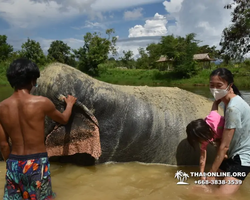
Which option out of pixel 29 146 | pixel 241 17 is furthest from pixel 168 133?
pixel 241 17

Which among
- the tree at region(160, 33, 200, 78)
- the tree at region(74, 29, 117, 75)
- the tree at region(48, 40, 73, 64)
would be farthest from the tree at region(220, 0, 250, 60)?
the tree at region(48, 40, 73, 64)

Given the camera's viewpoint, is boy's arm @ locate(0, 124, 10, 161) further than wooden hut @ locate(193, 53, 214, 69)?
No

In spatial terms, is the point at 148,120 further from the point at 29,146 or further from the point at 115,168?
the point at 29,146

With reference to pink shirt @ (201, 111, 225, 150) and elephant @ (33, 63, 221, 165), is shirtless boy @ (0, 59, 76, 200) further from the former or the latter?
pink shirt @ (201, 111, 225, 150)

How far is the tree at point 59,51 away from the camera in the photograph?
175 ft

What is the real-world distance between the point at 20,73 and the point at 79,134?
1.43 metres

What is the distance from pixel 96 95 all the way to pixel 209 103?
188cm

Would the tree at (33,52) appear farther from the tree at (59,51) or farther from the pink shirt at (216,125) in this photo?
the pink shirt at (216,125)

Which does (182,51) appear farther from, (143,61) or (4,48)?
(4,48)

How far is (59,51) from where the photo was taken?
53.8m

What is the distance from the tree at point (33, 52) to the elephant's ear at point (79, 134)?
3369cm

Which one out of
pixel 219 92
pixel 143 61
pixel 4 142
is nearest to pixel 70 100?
pixel 4 142

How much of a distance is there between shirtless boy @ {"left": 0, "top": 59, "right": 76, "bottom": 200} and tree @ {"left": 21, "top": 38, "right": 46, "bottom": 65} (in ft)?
114

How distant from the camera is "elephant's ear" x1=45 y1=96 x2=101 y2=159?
11.3ft
